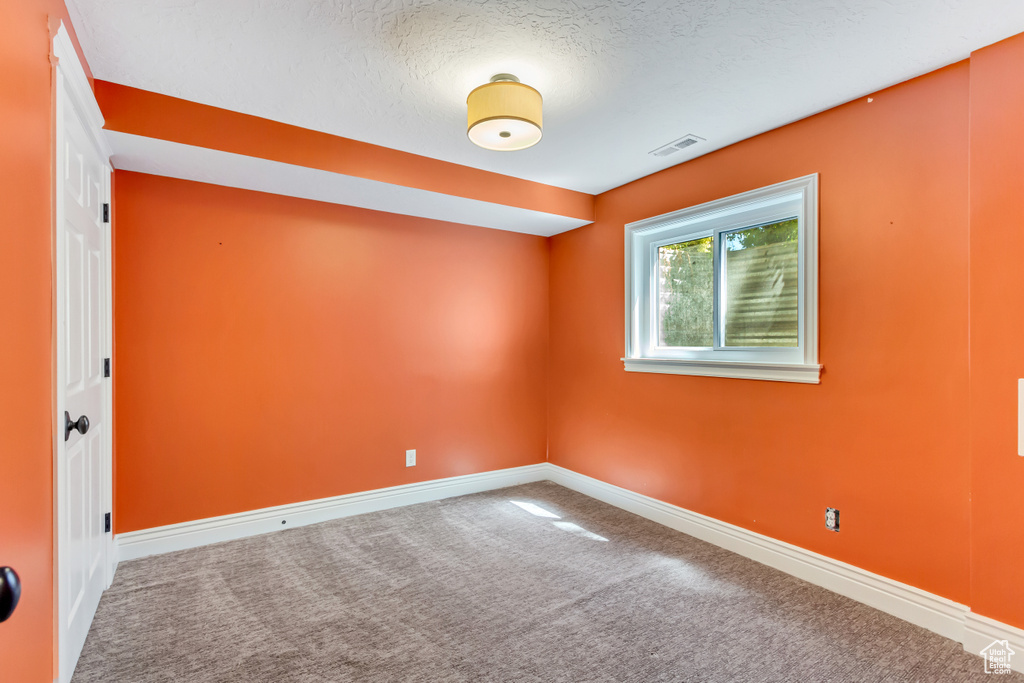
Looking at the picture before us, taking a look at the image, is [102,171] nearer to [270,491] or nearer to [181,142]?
[181,142]

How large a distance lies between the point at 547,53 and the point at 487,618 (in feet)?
8.25

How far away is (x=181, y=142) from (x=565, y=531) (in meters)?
3.17

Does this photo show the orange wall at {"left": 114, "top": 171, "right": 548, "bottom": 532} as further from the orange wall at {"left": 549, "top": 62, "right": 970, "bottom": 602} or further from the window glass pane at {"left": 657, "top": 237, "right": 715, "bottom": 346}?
the orange wall at {"left": 549, "top": 62, "right": 970, "bottom": 602}

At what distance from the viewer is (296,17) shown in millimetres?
1865

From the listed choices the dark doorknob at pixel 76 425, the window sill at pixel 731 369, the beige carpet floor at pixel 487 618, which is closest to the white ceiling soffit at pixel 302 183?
the window sill at pixel 731 369

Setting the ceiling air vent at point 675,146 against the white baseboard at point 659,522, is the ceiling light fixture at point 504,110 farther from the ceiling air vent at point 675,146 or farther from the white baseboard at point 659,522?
the white baseboard at point 659,522

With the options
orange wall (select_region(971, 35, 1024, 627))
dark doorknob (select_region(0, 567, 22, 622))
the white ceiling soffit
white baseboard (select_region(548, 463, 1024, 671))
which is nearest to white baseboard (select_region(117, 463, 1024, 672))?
white baseboard (select_region(548, 463, 1024, 671))

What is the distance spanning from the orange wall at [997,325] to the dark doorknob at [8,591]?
2873mm

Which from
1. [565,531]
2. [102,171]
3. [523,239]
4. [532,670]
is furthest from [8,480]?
[523,239]

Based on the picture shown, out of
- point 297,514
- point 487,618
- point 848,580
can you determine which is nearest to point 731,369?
point 848,580

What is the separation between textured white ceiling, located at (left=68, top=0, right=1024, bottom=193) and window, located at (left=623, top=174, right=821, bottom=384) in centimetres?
54

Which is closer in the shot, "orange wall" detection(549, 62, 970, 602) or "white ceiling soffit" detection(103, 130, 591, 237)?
"orange wall" detection(549, 62, 970, 602)

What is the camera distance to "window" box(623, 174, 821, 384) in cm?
265

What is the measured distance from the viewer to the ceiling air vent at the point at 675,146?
288 centimetres
